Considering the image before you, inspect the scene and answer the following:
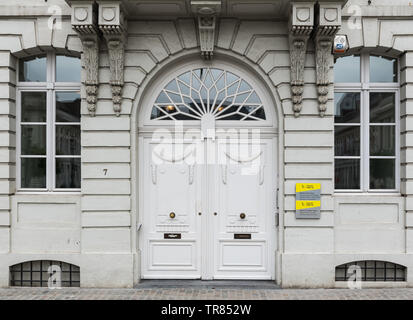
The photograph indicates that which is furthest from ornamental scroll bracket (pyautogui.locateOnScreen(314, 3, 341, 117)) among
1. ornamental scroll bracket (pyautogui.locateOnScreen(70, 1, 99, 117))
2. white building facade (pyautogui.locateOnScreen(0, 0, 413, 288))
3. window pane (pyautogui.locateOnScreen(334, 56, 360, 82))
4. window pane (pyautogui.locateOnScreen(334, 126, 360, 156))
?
ornamental scroll bracket (pyautogui.locateOnScreen(70, 1, 99, 117))

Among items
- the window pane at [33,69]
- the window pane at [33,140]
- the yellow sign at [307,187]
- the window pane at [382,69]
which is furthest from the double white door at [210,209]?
the window pane at [33,69]

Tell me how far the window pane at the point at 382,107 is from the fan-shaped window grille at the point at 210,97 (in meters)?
2.11

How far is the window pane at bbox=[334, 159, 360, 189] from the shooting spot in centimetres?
762

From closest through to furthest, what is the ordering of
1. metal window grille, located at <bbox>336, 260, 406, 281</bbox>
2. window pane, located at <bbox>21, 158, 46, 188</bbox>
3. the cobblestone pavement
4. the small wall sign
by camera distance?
1. the cobblestone pavement
2. the small wall sign
3. metal window grille, located at <bbox>336, 260, 406, 281</bbox>
4. window pane, located at <bbox>21, 158, 46, 188</bbox>

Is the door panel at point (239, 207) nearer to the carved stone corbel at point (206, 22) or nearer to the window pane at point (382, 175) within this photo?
the carved stone corbel at point (206, 22)

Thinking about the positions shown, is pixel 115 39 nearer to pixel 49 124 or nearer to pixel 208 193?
pixel 49 124

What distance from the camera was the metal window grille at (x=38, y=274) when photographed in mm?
7512

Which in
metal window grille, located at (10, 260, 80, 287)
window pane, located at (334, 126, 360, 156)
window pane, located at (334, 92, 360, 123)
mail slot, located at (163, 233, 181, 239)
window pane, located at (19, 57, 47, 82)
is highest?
window pane, located at (19, 57, 47, 82)

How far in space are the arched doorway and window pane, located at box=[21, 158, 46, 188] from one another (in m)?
1.91

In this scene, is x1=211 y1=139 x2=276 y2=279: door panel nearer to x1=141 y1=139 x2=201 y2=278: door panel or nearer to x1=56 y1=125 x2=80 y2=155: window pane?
x1=141 y1=139 x2=201 y2=278: door panel

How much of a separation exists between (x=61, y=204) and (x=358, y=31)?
21.0ft

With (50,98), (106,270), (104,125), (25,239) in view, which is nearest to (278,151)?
(104,125)

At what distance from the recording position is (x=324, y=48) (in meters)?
7.25

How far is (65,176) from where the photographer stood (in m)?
7.71
